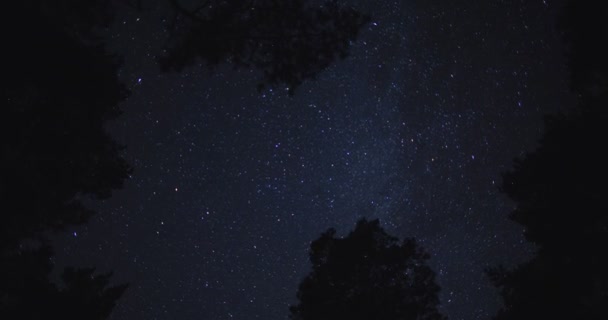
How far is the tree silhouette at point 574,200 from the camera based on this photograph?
522 centimetres

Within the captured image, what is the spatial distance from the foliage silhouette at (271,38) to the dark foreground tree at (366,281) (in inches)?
196

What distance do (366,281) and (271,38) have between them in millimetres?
5842

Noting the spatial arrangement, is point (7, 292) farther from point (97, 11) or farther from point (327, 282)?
point (327, 282)

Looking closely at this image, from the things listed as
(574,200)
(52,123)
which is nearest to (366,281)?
(574,200)

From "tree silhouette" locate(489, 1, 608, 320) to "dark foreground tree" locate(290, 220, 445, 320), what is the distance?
123 inches

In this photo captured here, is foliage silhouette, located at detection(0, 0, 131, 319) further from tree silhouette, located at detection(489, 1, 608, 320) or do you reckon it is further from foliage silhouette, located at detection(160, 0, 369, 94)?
tree silhouette, located at detection(489, 1, 608, 320)

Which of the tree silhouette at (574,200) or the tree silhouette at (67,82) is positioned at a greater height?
the tree silhouette at (67,82)

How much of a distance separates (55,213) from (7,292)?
1322 mm

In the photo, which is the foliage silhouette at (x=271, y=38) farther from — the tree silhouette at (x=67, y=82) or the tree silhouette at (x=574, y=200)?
the tree silhouette at (x=574, y=200)

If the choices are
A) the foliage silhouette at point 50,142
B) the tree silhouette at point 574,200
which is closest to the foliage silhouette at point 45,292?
the foliage silhouette at point 50,142

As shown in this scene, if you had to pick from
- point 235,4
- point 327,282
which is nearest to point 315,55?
point 235,4

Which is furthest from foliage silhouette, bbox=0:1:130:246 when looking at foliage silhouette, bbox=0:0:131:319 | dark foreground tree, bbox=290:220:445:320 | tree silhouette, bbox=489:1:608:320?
tree silhouette, bbox=489:1:608:320

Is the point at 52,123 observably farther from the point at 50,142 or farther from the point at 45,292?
the point at 45,292

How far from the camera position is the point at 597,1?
200 inches
